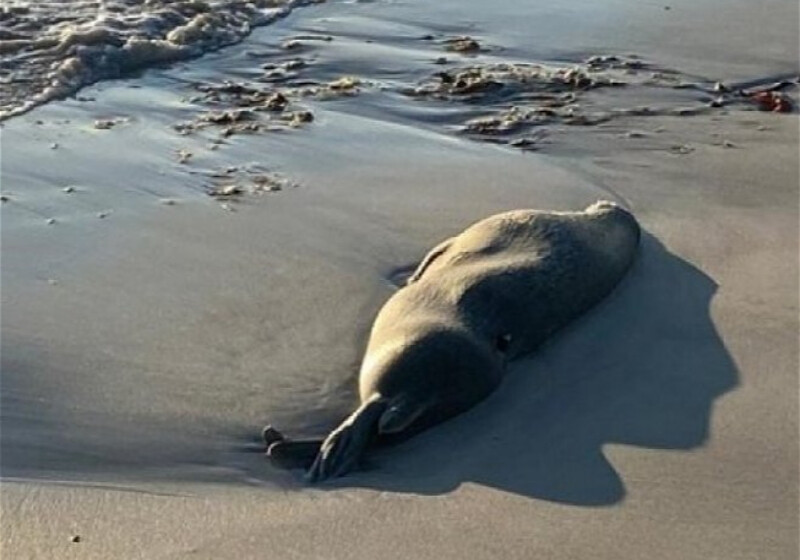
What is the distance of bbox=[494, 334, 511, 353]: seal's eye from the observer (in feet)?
13.2

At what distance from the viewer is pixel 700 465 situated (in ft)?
11.6

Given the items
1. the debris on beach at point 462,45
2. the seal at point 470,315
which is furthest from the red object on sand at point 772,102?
the seal at point 470,315

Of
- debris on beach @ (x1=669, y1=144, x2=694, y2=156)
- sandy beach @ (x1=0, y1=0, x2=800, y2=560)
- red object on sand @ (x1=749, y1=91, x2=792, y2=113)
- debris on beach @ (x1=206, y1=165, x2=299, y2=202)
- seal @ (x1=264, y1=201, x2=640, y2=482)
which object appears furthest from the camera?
red object on sand @ (x1=749, y1=91, x2=792, y2=113)

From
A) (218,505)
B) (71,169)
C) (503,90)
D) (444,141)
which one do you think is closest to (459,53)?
(503,90)

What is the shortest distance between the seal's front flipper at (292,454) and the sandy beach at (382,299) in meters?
0.05

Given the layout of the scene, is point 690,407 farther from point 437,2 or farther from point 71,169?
point 437,2

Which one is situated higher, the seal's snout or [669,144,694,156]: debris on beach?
the seal's snout

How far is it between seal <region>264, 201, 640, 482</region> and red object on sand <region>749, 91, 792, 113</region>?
1.80 m

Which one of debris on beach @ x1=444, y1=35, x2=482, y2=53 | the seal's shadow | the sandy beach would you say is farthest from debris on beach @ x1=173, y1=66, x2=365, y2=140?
the seal's shadow

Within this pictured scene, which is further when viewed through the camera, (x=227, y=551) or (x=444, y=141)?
(x=444, y=141)

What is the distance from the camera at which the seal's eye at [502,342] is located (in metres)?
4.02

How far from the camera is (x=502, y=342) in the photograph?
4.04 meters

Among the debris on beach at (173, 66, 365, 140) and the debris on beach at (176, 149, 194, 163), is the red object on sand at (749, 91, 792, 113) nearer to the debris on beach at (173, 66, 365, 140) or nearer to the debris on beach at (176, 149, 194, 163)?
the debris on beach at (173, 66, 365, 140)

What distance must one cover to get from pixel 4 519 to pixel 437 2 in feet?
18.8
